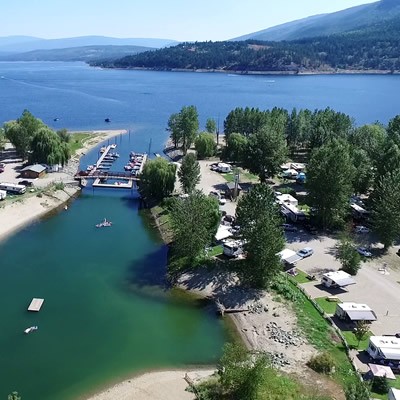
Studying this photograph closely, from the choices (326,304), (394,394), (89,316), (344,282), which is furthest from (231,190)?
(394,394)

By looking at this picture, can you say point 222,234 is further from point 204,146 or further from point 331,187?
point 204,146

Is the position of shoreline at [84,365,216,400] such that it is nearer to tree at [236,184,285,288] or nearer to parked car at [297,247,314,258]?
tree at [236,184,285,288]

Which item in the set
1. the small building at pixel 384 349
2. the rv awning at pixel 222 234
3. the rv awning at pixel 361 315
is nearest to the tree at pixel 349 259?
the rv awning at pixel 361 315

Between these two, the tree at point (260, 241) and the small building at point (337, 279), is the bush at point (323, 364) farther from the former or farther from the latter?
the small building at point (337, 279)

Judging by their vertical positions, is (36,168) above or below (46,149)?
below

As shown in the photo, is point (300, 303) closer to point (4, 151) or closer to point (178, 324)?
point (178, 324)

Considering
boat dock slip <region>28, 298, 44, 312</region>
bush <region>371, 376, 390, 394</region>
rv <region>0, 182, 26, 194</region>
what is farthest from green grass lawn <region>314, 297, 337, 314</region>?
rv <region>0, 182, 26, 194</region>
